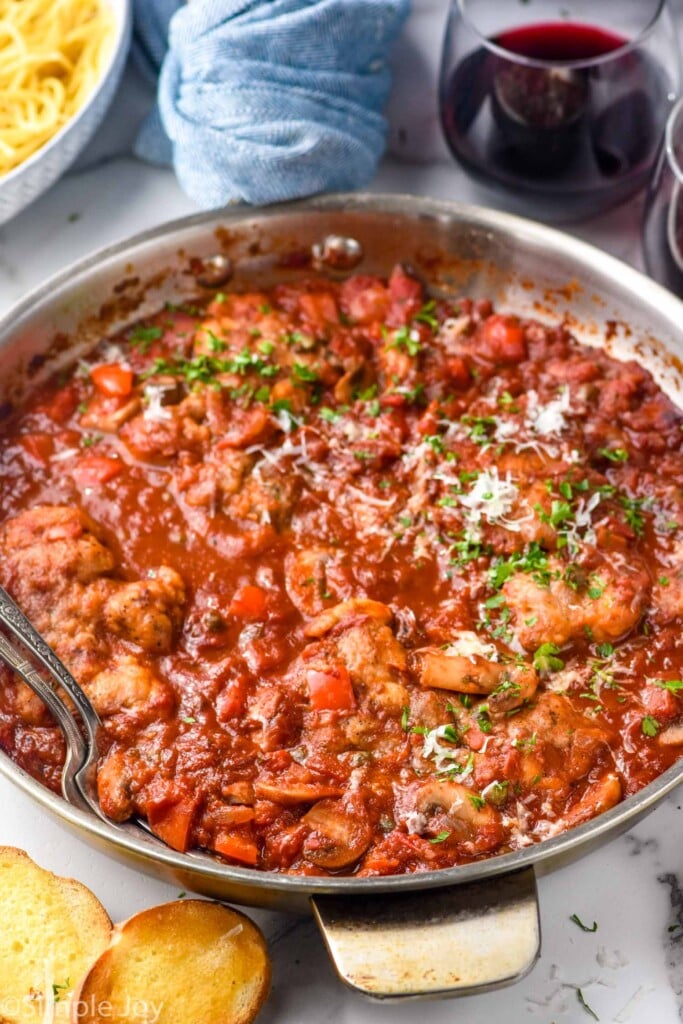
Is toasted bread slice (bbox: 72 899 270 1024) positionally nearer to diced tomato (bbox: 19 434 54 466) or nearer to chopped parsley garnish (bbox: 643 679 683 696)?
chopped parsley garnish (bbox: 643 679 683 696)

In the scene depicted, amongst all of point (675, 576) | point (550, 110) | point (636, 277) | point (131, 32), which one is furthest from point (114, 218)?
point (675, 576)

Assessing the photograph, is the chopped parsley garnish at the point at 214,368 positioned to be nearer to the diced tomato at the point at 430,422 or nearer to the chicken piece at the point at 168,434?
the chicken piece at the point at 168,434

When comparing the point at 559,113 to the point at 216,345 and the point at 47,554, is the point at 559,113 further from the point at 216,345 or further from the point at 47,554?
the point at 47,554

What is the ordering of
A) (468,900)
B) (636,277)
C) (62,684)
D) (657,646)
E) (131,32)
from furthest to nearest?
1. (131,32)
2. (636,277)
3. (657,646)
4. (62,684)
5. (468,900)

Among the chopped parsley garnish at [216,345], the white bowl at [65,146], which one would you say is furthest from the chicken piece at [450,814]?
the white bowl at [65,146]

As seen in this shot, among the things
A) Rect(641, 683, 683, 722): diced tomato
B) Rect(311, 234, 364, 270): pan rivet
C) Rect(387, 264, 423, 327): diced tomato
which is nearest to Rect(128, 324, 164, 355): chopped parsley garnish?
Rect(311, 234, 364, 270): pan rivet

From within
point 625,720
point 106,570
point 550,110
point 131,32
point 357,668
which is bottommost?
point 625,720

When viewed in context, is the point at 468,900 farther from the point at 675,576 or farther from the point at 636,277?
the point at 636,277
